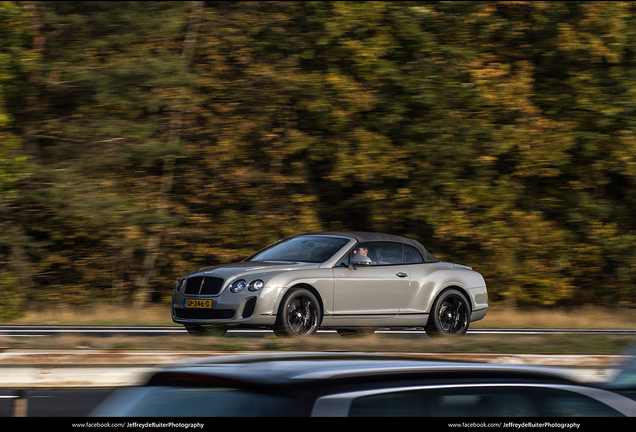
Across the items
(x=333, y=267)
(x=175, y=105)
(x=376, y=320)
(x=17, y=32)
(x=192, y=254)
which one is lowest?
(x=192, y=254)

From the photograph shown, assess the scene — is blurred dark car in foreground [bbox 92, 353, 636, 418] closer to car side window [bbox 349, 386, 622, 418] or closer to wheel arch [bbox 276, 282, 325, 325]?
car side window [bbox 349, 386, 622, 418]

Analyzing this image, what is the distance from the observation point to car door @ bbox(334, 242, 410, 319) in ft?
39.0

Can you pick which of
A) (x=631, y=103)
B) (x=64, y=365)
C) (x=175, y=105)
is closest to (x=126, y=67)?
(x=175, y=105)

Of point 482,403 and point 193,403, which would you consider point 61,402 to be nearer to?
point 193,403

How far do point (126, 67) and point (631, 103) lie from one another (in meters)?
12.4

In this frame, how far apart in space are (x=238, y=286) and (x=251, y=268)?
32 cm

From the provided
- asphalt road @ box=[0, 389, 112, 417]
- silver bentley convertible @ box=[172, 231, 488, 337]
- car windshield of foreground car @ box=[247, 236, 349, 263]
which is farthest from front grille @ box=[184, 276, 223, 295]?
asphalt road @ box=[0, 389, 112, 417]

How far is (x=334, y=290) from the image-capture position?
11.8 metres

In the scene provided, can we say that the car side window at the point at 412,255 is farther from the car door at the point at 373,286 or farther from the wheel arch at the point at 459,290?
the wheel arch at the point at 459,290

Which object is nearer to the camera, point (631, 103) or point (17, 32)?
point (17, 32)

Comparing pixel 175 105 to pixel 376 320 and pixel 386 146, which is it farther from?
pixel 376 320

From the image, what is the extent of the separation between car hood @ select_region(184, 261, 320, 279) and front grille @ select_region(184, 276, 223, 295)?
0.07 metres

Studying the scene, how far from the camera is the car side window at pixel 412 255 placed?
12791 mm

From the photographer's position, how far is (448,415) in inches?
120
